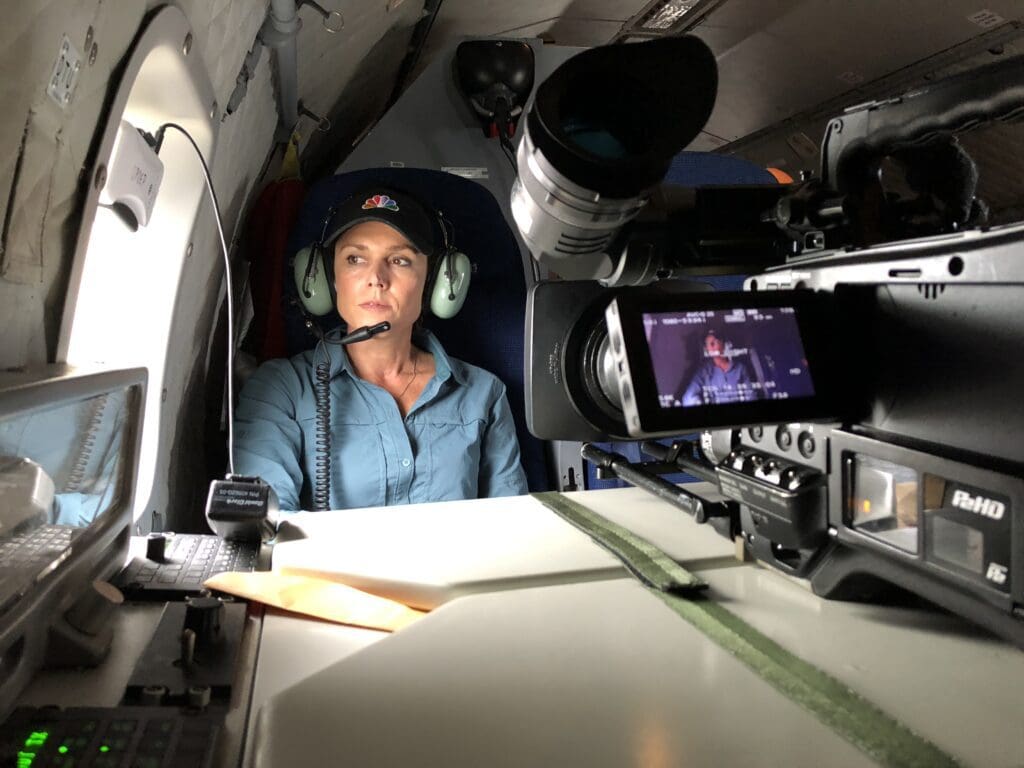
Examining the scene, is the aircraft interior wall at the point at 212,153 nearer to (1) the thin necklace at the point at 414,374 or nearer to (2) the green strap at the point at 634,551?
(1) the thin necklace at the point at 414,374

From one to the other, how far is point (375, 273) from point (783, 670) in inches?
60.5

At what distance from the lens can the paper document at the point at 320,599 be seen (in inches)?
34.1

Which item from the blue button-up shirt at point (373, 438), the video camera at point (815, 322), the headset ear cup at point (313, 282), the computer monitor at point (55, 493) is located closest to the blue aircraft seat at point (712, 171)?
the blue button-up shirt at point (373, 438)

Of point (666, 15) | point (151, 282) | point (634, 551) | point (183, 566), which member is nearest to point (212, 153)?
point (151, 282)

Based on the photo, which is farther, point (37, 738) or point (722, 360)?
point (722, 360)

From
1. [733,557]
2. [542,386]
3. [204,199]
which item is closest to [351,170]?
[204,199]

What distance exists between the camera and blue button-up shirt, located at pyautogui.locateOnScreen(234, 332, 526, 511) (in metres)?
1.94

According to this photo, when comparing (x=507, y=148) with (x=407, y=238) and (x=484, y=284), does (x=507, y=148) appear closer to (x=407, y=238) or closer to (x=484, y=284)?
(x=484, y=284)

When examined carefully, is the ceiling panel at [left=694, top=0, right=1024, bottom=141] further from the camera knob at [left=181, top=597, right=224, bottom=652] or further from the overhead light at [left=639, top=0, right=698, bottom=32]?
the camera knob at [left=181, top=597, right=224, bottom=652]

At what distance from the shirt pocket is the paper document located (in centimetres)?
104

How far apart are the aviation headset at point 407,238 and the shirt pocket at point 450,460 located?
32 cm

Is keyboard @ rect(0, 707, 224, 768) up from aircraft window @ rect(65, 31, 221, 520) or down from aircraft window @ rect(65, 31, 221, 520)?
down

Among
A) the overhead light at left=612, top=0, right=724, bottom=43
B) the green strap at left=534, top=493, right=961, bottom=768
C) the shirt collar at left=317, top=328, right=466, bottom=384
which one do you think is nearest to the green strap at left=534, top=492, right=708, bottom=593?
the green strap at left=534, top=493, right=961, bottom=768

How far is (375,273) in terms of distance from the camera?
2023mm
